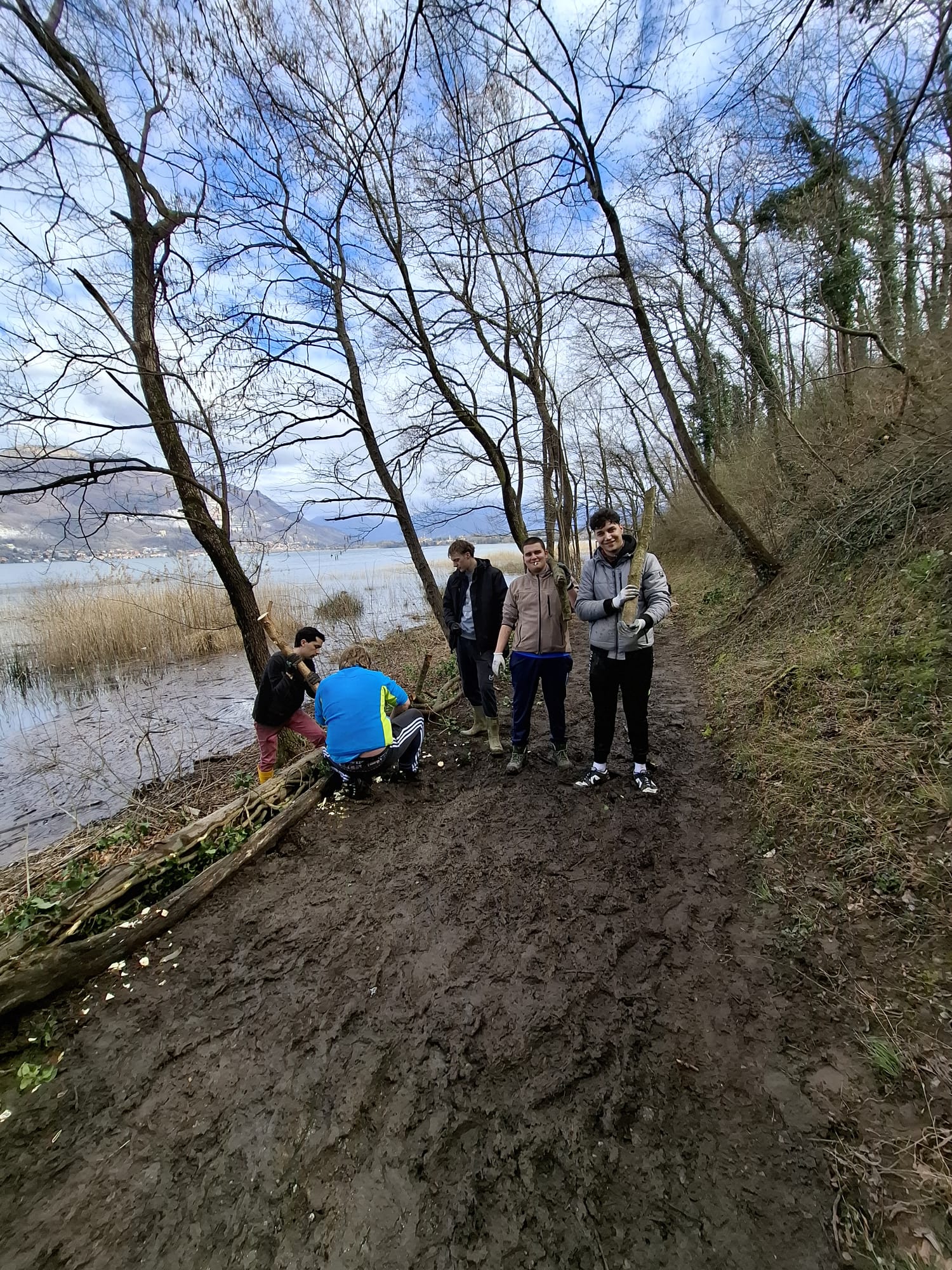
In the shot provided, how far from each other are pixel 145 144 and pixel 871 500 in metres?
8.33

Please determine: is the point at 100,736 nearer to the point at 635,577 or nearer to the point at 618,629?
the point at 618,629

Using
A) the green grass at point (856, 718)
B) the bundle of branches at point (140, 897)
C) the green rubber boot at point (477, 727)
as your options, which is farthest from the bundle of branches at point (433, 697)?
the green grass at point (856, 718)

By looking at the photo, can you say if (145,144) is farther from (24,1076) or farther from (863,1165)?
(863,1165)

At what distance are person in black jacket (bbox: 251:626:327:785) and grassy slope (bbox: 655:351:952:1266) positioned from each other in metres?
3.78

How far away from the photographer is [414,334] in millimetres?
7664

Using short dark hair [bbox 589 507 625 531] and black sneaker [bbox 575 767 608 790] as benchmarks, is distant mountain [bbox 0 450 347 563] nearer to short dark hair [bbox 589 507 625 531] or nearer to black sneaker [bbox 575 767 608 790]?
short dark hair [bbox 589 507 625 531]

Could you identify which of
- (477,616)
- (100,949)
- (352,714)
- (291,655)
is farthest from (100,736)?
(477,616)

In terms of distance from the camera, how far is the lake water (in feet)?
17.9

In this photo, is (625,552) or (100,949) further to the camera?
(625,552)

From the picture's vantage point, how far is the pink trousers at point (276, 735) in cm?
489

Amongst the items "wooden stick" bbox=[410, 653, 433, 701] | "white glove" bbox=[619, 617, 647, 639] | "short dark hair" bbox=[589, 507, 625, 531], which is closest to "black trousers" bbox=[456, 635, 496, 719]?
"wooden stick" bbox=[410, 653, 433, 701]

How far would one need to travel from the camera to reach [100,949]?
251 cm

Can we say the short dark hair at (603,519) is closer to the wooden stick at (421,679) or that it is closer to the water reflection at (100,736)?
the wooden stick at (421,679)

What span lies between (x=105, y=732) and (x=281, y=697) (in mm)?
4632
